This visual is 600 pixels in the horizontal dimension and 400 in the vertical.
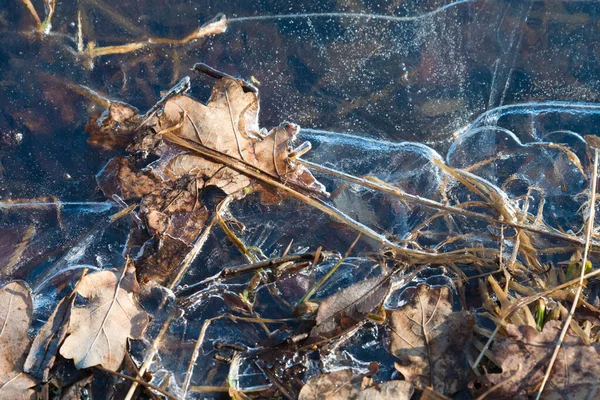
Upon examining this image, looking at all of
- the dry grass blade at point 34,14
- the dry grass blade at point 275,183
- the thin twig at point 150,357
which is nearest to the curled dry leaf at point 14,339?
the thin twig at point 150,357

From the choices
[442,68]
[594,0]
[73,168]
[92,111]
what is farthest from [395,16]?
[73,168]

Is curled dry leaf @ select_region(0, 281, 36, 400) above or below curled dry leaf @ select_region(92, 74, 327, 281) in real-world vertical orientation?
below

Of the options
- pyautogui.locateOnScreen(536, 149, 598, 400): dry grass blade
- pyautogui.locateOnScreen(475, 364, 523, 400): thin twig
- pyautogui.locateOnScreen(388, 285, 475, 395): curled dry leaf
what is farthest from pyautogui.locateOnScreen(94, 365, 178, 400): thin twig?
pyautogui.locateOnScreen(536, 149, 598, 400): dry grass blade

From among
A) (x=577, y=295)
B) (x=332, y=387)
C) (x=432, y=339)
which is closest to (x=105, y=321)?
(x=332, y=387)

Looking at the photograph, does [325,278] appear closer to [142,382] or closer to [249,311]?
[249,311]

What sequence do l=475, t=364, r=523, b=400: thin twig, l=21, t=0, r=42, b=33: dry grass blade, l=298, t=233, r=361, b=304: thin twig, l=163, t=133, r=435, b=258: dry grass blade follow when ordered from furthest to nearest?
l=21, t=0, r=42, b=33: dry grass blade → l=163, t=133, r=435, b=258: dry grass blade → l=298, t=233, r=361, b=304: thin twig → l=475, t=364, r=523, b=400: thin twig

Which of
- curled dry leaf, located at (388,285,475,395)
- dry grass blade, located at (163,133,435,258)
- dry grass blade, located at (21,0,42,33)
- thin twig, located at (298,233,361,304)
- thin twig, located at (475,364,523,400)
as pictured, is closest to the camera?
thin twig, located at (475,364,523,400)

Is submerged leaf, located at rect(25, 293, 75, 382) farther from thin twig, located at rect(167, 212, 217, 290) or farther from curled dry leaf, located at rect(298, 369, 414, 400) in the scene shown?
curled dry leaf, located at rect(298, 369, 414, 400)

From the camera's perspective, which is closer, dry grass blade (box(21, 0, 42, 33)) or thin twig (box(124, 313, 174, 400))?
thin twig (box(124, 313, 174, 400))

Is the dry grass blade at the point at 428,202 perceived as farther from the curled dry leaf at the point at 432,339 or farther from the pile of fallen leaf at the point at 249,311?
the curled dry leaf at the point at 432,339
